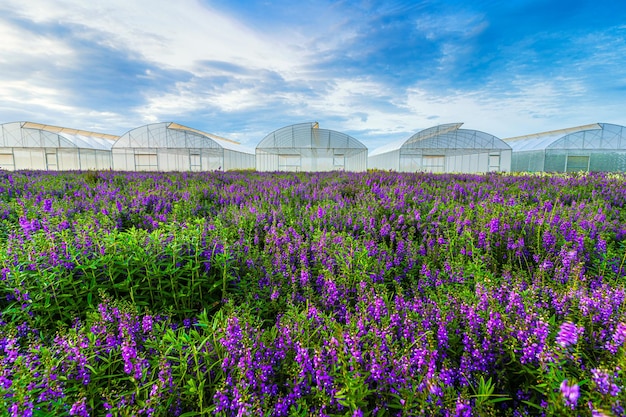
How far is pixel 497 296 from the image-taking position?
6.61 feet

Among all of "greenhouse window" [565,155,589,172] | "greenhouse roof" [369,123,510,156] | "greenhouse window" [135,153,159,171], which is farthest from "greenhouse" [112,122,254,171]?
"greenhouse window" [565,155,589,172]

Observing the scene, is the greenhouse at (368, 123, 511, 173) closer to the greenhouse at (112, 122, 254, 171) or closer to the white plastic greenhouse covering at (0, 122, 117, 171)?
the greenhouse at (112, 122, 254, 171)

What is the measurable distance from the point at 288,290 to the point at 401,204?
2.83 meters

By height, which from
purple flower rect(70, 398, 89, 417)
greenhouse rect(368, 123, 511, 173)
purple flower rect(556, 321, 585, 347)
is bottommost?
purple flower rect(70, 398, 89, 417)

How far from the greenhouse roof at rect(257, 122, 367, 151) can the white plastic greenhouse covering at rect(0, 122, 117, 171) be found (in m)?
19.7

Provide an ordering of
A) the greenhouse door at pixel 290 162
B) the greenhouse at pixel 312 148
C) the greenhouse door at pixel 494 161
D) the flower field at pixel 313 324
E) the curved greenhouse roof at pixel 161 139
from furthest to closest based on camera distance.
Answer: the greenhouse door at pixel 290 162 < the greenhouse door at pixel 494 161 < the curved greenhouse roof at pixel 161 139 < the greenhouse at pixel 312 148 < the flower field at pixel 313 324

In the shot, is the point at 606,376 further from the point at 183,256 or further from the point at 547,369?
the point at 183,256

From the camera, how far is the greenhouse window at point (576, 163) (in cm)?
2888

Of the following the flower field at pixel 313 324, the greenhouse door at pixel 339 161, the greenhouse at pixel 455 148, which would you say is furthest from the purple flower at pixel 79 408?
the greenhouse door at pixel 339 161

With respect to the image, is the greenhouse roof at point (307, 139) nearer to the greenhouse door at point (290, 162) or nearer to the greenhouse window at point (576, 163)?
the greenhouse door at point (290, 162)

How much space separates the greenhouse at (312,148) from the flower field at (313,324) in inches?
1061

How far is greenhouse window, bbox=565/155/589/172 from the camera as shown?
1137 inches

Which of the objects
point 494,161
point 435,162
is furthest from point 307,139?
point 435,162

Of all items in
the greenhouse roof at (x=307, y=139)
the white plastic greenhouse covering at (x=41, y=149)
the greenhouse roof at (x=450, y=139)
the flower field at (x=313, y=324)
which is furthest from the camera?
the white plastic greenhouse covering at (x=41, y=149)
